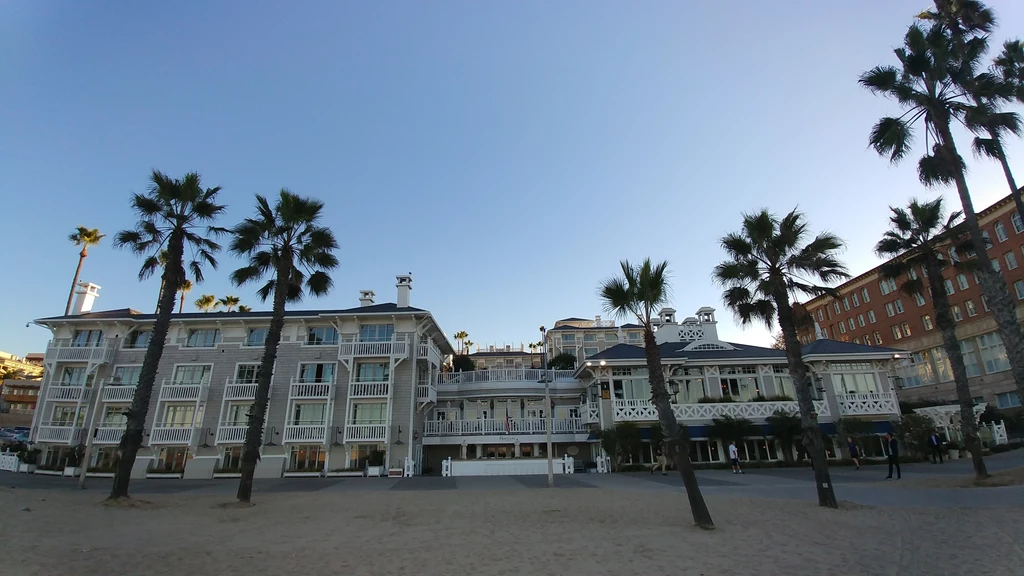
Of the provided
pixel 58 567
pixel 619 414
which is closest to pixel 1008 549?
pixel 58 567

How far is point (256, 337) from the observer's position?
1259 inches

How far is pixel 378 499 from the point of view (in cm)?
1584

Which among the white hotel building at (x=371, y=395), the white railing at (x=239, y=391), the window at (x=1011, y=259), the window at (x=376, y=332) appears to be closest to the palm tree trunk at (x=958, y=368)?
the white hotel building at (x=371, y=395)

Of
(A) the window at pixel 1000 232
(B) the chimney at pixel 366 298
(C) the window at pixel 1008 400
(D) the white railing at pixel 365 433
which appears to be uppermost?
(A) the window at pixel 1000 232

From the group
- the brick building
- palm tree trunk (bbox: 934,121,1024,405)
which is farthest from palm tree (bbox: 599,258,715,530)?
the brick building

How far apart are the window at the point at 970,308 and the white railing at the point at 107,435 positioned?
6806 centimetres

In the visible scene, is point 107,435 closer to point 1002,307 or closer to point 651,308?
point 651,308

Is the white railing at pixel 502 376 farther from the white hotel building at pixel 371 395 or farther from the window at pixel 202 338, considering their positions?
the window at pixel 202 338

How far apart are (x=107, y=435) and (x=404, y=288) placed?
66.3ft

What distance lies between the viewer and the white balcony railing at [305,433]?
28719 millimetres

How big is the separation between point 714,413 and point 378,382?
67.2 ft

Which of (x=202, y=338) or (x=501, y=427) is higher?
(x=202, y=338)

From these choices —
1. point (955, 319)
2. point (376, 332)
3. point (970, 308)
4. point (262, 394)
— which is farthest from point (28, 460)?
point (955, 319)

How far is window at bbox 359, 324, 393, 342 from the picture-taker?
3125 cm
